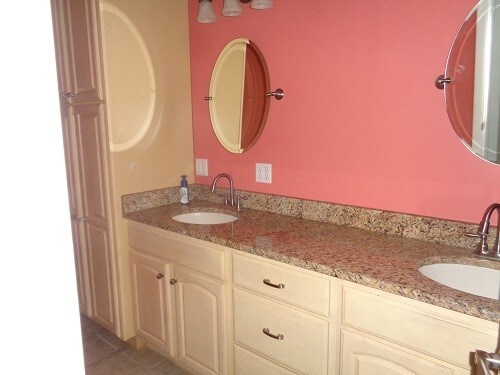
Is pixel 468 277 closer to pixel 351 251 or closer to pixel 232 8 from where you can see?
pixel 351 251

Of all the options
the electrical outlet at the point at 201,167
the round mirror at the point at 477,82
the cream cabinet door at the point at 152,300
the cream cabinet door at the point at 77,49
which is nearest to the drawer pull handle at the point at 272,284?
the cream cabinet door at the point at 152,300

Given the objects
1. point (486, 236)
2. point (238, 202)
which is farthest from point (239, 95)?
point (486, 236)

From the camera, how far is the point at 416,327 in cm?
114

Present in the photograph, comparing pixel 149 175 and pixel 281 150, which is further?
pixel 149 175

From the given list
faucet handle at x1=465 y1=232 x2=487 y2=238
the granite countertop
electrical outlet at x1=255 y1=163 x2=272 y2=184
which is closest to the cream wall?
the granite countertop

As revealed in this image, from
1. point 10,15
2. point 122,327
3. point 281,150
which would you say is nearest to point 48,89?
point 10,15

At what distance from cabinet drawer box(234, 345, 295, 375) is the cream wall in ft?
2.83

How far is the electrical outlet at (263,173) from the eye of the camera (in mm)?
2117

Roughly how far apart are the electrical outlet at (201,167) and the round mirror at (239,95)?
203 millimetres

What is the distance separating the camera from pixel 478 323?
40.3 inches

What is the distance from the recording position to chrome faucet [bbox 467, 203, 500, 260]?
52.2 inches

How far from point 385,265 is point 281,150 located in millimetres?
932

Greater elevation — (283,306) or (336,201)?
(336,201)

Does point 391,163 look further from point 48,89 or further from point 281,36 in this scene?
point 48,89
